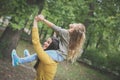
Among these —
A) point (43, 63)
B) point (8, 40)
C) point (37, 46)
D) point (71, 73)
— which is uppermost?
point (37, 46)

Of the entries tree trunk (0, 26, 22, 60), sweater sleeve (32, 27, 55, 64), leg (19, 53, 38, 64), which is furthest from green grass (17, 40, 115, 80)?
sweater sleeve (32, 27, 55, 64)

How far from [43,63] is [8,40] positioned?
8.34m

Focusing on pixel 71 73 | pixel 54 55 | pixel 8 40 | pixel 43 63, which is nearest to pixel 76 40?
pixel 54 55

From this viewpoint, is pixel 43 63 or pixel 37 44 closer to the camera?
pixel 37 44

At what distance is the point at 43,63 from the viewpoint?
231 inches

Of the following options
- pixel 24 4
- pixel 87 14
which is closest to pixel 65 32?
pixel 24 4

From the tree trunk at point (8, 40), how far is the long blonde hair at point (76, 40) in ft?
26.4

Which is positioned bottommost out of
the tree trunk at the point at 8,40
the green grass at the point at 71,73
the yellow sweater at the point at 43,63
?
the green grass at the point at 71,73

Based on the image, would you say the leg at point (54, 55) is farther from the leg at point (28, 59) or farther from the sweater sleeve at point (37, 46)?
the leg at point (28, 59)

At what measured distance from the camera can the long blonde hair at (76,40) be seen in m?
5.86

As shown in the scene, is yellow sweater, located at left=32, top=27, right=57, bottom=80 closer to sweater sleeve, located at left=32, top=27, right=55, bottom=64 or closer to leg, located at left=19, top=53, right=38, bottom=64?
sweater sleeve, located at left=32, top=27, right=55, bottom=64

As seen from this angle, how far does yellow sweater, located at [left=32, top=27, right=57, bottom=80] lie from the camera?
565 cm

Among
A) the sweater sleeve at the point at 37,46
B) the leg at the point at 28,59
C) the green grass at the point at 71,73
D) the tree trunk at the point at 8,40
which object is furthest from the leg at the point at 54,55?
the green grass at the point at 71,73

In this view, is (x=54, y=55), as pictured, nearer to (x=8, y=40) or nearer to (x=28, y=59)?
(x=28, y=59)
